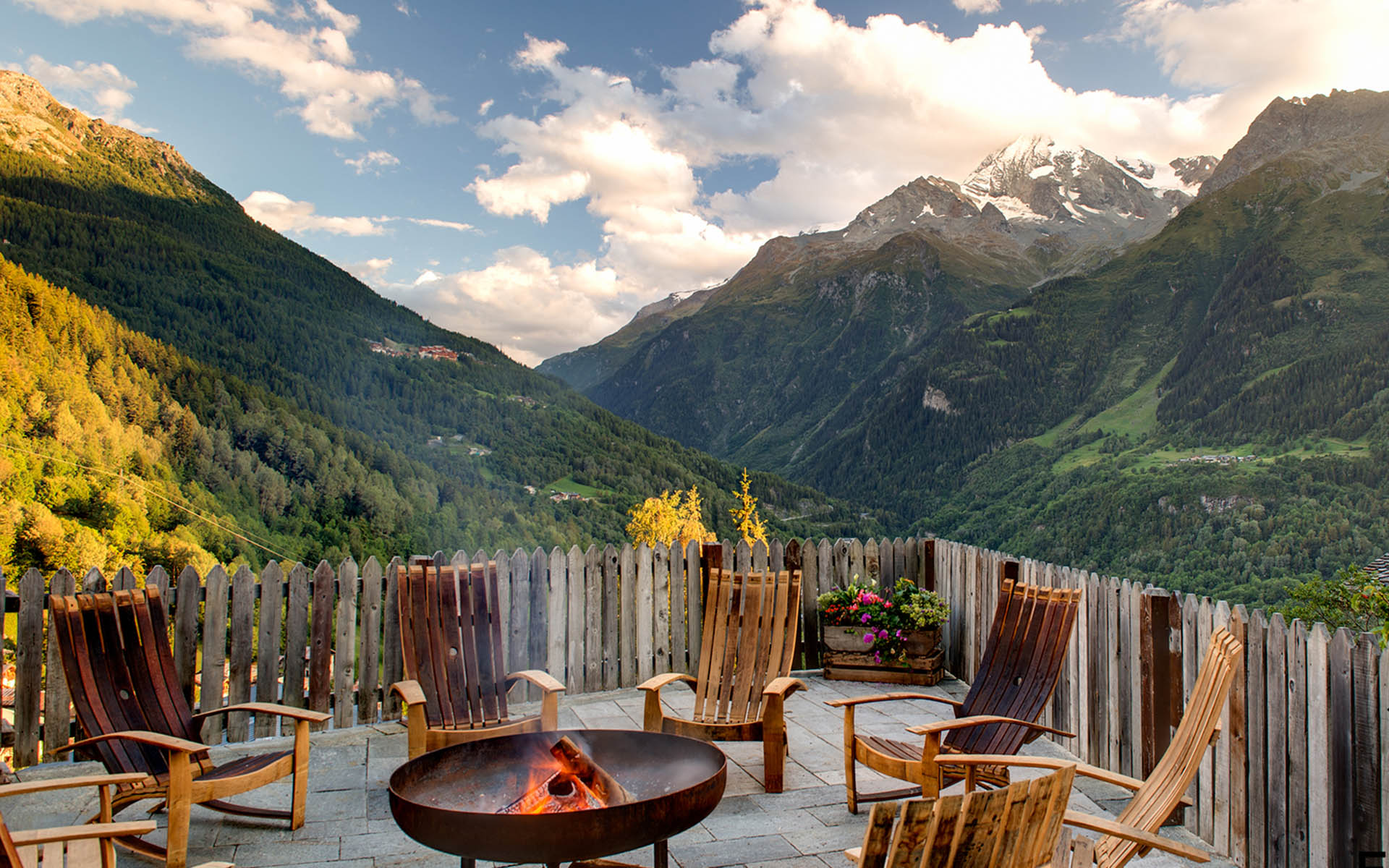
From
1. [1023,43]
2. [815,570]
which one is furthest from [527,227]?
[815,570]

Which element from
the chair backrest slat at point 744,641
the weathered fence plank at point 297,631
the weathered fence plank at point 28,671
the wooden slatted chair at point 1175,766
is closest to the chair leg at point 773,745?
the chair backrest slat at point 744,641

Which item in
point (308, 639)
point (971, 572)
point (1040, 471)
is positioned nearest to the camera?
point (308, 639)

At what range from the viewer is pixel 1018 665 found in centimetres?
397

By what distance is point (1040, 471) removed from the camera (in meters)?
105

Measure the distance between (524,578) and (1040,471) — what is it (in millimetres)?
109990

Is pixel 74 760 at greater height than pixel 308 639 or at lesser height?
lesser

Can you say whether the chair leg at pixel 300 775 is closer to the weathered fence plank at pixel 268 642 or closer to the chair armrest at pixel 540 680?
the chair armrest at pixel 540 680

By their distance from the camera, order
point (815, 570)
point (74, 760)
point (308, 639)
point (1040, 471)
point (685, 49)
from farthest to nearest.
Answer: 1. point (1040, 471)
2. point (685, 49)
3. point (815, 570)
4. point (308, 639)
5. point (74, 760)

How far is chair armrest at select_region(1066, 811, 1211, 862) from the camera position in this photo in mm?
2004

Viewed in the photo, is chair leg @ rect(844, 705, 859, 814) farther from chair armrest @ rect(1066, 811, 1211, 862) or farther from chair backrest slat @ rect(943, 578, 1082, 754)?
chair armrest @ rect(1066, 811, 1211, 862)

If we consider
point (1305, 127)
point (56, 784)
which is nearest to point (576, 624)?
point (56, 784)

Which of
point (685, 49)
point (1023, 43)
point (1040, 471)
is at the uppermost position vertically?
point (685, 49)

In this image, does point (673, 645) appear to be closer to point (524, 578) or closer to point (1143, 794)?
point (524, 578)

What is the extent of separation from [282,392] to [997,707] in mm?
64845
